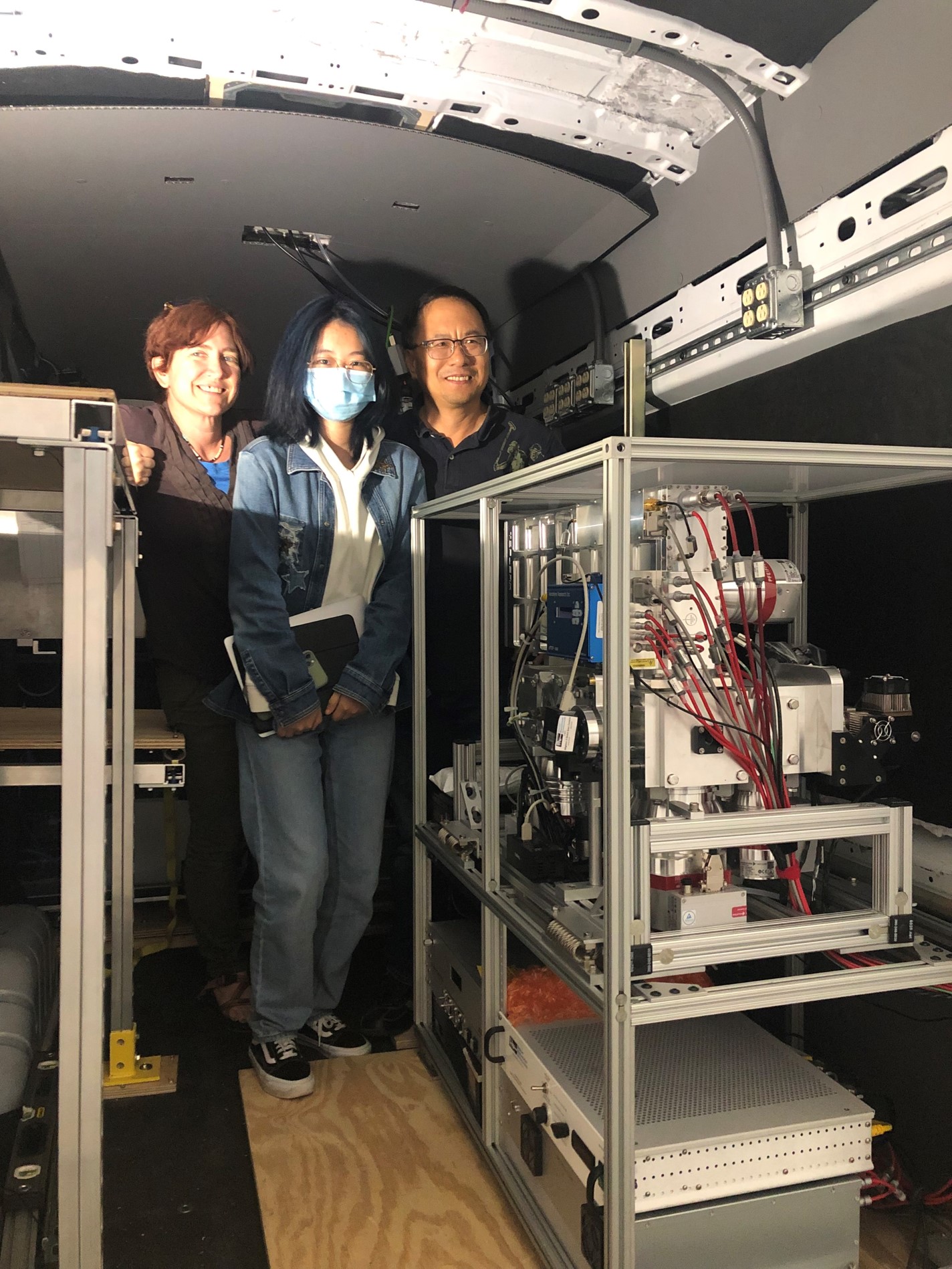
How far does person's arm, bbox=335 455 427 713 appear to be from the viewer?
2248 millimetres

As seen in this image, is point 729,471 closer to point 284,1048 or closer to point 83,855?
point 83,855

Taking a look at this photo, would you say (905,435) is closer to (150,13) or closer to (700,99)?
(700,99)

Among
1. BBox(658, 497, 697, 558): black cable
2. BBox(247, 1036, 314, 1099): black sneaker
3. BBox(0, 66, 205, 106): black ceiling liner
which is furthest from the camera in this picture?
BBox(247, 1036, 314, 1099): black sneaker

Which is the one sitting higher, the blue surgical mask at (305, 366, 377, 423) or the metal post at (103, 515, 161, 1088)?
the blue surgical mask at (305, 366, 377, 423)

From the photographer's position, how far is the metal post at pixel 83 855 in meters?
1.36

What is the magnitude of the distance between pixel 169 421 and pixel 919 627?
1834 millimetres

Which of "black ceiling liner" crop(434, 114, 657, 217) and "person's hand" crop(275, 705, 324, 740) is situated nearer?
"black ceiling liner" crop(434, 114, 657, 217)

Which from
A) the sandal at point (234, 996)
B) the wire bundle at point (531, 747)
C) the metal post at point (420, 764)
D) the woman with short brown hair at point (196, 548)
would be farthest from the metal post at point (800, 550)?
the sandal at point (234, 996)

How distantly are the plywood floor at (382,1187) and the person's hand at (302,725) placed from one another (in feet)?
2.71

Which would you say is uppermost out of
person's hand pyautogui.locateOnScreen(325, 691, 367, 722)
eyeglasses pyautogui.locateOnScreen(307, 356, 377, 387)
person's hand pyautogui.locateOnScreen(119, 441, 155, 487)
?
eyeglasses pyautogui.locateOnScreen(307, 356, 377, 387)

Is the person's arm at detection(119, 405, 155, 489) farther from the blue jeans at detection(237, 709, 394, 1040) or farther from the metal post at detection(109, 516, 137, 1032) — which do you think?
the blue jeans at detection(237, 709, 394, 1040)

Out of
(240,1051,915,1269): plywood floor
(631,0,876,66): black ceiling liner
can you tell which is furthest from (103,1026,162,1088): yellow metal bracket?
(631,0,876,66): black ceiling liner

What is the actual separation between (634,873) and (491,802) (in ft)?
1.64

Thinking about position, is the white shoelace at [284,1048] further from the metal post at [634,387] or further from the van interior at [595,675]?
the metal post at [634,387]
